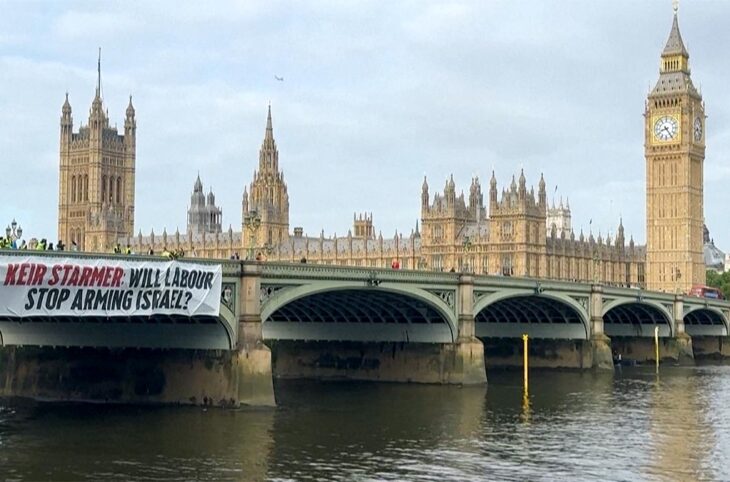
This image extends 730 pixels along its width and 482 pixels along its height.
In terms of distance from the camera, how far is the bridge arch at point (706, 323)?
122106mm

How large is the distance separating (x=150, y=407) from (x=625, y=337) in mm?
59238

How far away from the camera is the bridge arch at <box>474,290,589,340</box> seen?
8625 centimetres

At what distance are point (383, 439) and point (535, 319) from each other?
44.9 m

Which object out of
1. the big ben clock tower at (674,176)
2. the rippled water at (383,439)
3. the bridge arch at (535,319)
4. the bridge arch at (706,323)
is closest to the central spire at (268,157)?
the big ben clock tower at (674,176)

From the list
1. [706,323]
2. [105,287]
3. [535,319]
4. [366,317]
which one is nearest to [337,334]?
[366,317]

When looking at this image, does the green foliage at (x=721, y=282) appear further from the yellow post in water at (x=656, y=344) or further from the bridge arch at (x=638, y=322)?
the yellow post in water at (x=656, y=344)

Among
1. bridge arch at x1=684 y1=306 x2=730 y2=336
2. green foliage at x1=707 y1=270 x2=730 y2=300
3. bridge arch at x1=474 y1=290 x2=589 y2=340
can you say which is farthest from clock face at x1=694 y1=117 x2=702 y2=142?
bridge arch at x1=474 y1=290 x2=589 y2=340

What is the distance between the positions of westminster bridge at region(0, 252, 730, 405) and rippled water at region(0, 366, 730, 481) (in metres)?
2.36

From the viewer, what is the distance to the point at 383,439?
48.8 m

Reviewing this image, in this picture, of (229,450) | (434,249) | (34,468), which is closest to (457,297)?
(229,450)

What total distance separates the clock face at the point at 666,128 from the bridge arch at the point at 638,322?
64700 millimetres

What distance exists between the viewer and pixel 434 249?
160750 mm

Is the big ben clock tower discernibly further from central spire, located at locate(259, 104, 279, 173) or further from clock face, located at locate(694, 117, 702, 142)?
central spire, located at locate(259, 104, 279, 173)

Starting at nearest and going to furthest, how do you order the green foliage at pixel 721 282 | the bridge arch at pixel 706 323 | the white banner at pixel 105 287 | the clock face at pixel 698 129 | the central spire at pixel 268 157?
1. the white banner at pixel 105 287
2. the bridge arch at pixel 706 323
3. the clock face at pixel 698 129
4. the green foliage at pixel 721 282
5. the central spire at pixel 268 157
